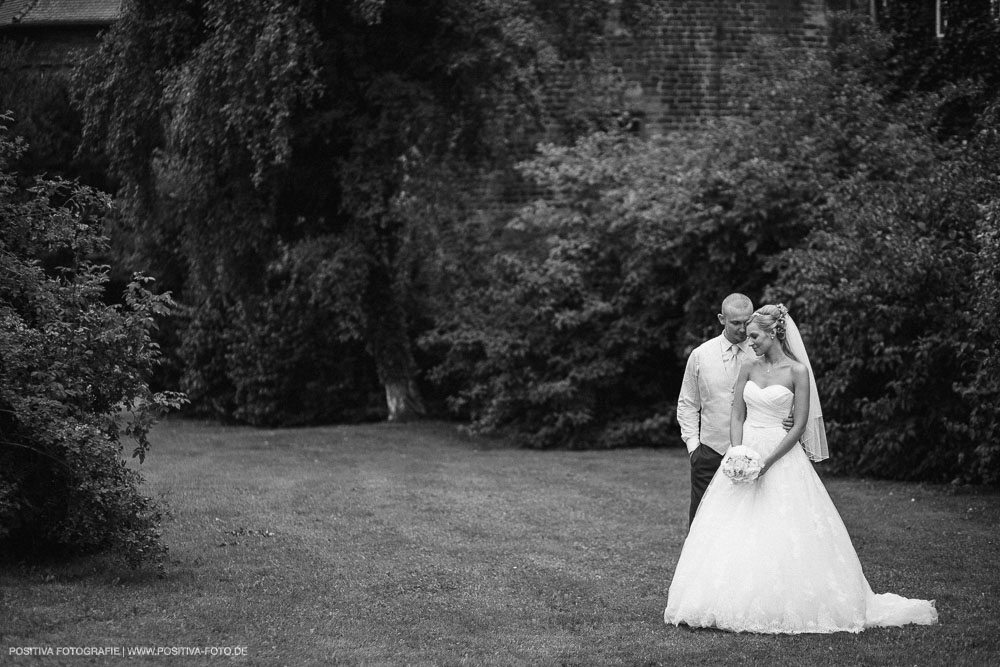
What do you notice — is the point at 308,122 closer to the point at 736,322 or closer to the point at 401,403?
the point at 401,403

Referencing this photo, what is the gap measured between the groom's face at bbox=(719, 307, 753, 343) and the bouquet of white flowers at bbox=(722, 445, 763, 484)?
0.73m

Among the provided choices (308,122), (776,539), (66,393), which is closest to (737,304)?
(776,539)

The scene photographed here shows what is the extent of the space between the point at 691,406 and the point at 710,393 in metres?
0.16

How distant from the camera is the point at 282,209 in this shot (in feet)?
55.6

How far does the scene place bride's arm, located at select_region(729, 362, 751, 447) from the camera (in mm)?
6469

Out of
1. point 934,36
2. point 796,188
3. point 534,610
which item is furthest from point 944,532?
point 934,36

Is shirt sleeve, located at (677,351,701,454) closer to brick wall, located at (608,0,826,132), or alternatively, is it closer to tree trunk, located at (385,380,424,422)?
tree trunk, located at (385,380,424,422)

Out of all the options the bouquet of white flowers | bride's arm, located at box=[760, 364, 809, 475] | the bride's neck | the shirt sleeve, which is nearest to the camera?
the bouquet of white flowers

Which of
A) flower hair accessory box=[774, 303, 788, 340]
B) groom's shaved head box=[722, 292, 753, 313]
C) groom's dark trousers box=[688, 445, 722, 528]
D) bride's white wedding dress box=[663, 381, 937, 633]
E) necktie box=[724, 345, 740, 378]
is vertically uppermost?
groom's shaved head box=[722, 292, 753, 313]

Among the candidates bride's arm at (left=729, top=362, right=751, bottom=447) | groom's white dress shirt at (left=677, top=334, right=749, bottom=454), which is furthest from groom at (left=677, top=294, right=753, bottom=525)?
bride's arm at (left=729, top=362, right=751, bottom=447)

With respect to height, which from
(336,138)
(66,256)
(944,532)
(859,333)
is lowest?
(944,532)

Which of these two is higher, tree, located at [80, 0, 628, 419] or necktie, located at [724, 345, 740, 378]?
tree, located at [80, 0, 628, 419]

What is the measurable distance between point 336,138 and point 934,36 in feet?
36.3

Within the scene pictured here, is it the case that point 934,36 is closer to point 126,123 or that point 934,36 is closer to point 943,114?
point 943,114
